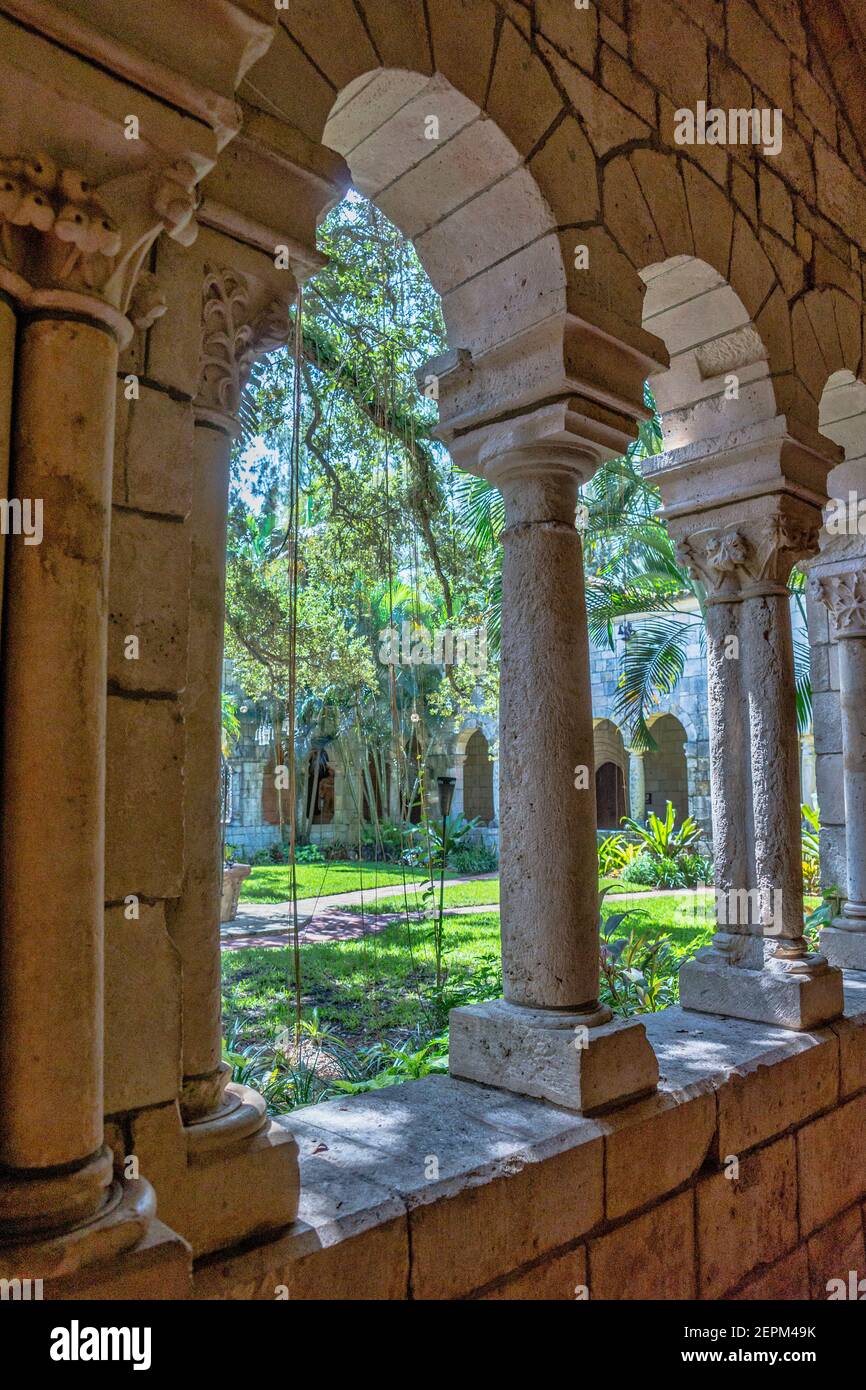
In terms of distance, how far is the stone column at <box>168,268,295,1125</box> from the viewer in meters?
1.48

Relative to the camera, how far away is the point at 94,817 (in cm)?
123

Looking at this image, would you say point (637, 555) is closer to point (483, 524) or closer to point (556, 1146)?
point (483, 524)

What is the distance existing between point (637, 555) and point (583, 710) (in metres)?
6.91

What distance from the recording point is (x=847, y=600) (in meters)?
3.91

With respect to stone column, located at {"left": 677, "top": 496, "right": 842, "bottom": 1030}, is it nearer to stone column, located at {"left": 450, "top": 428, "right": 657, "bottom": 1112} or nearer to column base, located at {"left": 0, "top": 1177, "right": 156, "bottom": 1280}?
stone column, located at {"left": 450, "top": 428, "right": 657, "bottom": 1112}

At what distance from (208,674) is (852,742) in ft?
10.1

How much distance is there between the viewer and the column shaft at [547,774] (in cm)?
212

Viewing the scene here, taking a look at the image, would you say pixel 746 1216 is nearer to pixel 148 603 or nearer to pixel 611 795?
pixel 148 603

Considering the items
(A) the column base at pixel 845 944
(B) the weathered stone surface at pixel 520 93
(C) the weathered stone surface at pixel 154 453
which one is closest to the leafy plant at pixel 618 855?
(A) the column base at pixel 845 944

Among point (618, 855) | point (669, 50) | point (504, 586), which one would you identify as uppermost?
point (669, 50)

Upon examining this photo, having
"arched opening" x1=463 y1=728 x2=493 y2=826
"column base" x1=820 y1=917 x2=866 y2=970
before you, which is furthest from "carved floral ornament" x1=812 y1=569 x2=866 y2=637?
"arched opening" x1=463 y1=728 x2=493 y2=826

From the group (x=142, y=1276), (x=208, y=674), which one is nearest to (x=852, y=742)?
(x=208, y=674)

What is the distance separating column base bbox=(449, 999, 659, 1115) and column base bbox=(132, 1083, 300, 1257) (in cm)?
73
